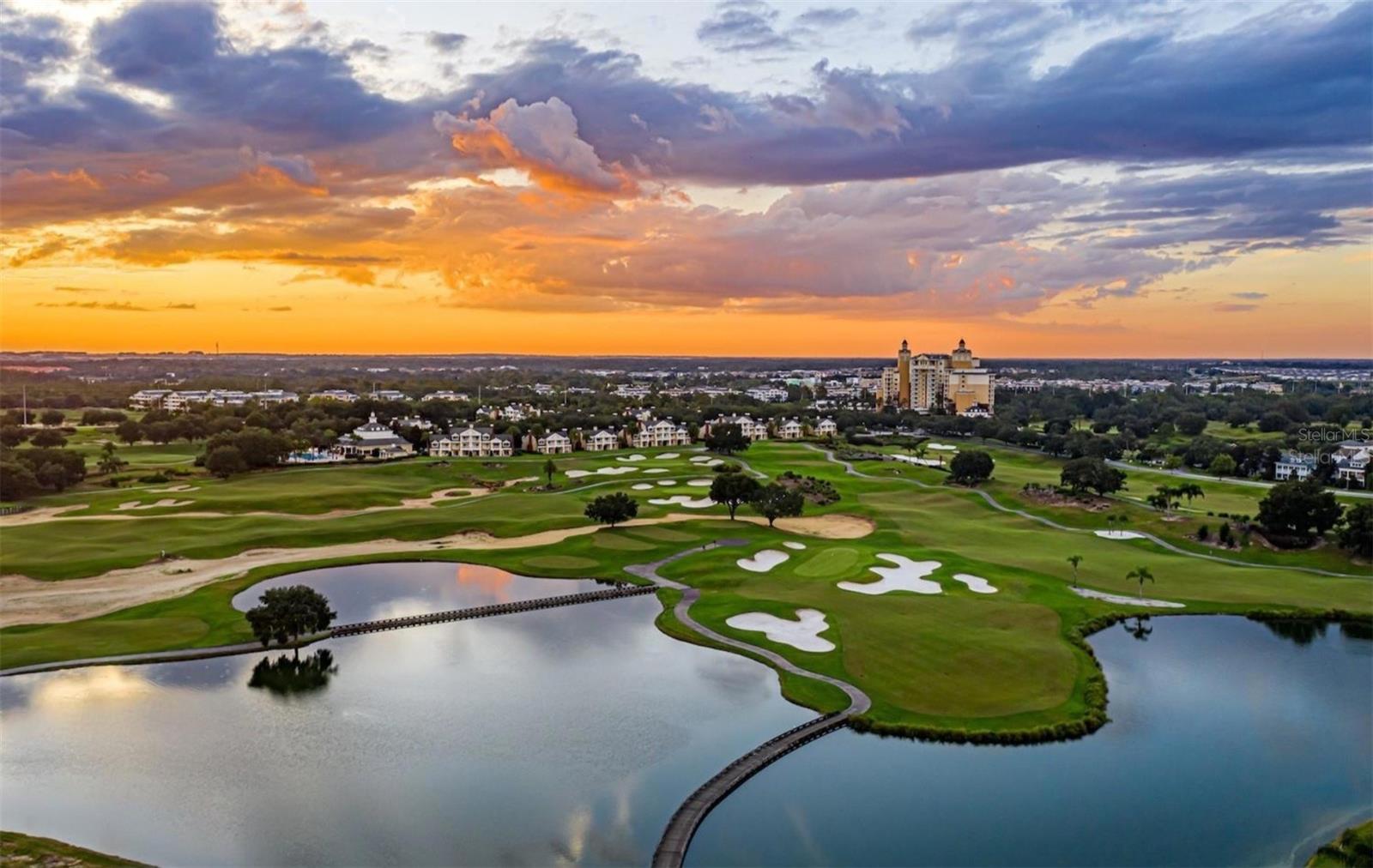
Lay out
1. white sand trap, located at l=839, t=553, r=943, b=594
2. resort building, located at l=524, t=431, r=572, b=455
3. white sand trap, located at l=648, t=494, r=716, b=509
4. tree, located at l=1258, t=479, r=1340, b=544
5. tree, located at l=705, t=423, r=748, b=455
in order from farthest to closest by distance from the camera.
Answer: resort building, located at l=524, t=431, r=572, b=455
tree, located at l=705, t=423, r=748, b=455
white sand trap, located at l=648, t=494, r=716, b=509
tree, located at l=1258, t=479, r=1340, b=544
white sand trap, located at l=839, t=553, r=943, b=594

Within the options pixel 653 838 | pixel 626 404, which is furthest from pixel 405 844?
pixel 626 404

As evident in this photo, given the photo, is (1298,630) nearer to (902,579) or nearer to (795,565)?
(902,579)

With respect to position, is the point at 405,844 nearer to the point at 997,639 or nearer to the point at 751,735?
the point at 751,735

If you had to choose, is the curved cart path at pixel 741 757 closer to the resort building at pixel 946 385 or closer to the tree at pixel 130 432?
the tree at pixel 130 432

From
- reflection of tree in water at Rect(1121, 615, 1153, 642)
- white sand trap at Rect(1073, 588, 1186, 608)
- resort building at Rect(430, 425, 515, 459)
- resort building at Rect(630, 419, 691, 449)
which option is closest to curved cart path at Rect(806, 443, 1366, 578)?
white sand trap at Rect(1073, 588, 1186, 608)

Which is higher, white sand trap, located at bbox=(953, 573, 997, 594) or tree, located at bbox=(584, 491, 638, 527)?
tree, located at bbox=(584, 491, 638, 527)

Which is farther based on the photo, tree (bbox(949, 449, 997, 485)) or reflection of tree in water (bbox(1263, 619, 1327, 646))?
tree (bbox(949, 449, 997, 485))

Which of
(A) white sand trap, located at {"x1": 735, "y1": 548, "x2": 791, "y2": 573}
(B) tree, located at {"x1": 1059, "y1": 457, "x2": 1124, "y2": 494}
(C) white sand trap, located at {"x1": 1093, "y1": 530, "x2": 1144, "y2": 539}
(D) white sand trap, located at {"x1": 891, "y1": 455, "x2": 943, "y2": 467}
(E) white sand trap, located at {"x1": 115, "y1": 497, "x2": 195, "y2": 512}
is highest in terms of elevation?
(B) tree, located at {"x1": 1059, "y1": 457, "x2": 1124, "y2": 494}

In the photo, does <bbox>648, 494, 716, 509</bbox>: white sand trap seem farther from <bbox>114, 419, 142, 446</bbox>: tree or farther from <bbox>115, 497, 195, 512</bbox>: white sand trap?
<bbox>114, 419, 142, 446</bbox>: tree

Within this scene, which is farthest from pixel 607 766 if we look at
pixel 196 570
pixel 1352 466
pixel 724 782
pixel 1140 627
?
pixel 1352 466
